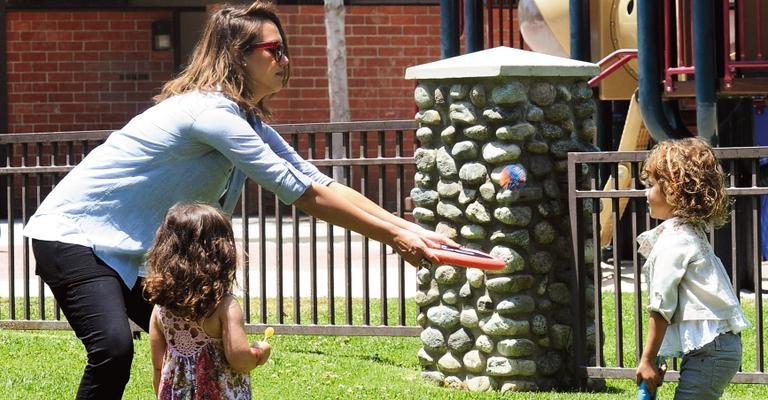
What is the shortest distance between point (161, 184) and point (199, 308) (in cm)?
54

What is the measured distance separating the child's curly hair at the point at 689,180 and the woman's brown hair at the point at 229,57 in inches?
45.9

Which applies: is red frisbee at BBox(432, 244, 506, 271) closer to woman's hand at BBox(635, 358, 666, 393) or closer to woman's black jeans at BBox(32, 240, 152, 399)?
woman's hand at BBox(635, 358, 666, 393)

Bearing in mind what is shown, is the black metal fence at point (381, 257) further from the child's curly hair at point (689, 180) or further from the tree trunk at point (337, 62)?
the tree trunk at point (337, 62)

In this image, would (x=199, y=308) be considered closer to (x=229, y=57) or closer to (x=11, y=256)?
(x=229, y=57)

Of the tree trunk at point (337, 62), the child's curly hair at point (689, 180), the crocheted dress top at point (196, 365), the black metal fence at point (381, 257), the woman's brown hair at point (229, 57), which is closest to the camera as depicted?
the crocheted dress top at point (196, 365)

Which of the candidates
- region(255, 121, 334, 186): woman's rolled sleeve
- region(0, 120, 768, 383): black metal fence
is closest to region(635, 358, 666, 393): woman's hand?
region(255, 121, 334, 186): woman's rolled sleeve

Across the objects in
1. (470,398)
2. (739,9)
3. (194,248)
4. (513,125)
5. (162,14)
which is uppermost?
(162,14)

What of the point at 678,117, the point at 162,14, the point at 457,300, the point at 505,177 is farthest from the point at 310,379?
the point at 162,14

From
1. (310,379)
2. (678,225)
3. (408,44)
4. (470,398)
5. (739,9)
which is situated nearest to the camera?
(678,225)

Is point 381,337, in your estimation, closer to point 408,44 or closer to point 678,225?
point 678,225

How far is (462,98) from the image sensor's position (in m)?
6.42

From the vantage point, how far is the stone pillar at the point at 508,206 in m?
6.32

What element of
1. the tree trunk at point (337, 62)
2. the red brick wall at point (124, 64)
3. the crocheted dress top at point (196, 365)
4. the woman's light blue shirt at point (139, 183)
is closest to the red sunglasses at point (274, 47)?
the woman's light blue shirt at point (139, 183)

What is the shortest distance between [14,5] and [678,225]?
15.2 m
